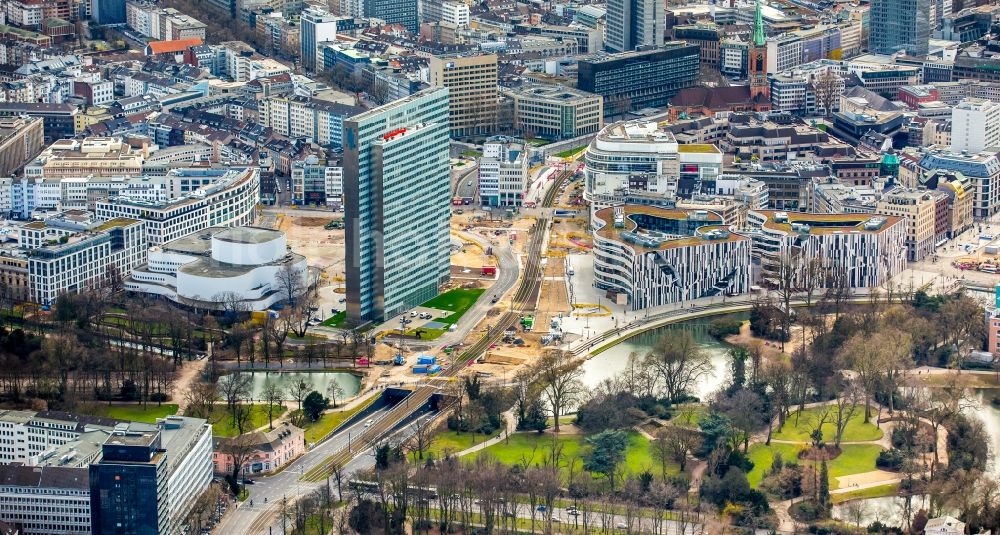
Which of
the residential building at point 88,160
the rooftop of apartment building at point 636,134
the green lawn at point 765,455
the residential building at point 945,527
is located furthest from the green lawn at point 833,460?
the residential building at point 88,160

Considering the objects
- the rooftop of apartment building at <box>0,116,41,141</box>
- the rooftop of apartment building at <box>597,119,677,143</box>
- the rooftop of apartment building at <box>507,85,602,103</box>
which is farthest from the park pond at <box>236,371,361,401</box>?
the rooftop of apartment building at <box>507,85,602,103</box>

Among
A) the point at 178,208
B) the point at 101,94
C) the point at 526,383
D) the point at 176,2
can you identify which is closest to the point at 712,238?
the point at 526,383

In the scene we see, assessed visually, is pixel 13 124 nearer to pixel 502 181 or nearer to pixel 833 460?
pixel 502 181

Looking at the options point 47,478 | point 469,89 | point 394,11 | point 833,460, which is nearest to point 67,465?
point 47,478

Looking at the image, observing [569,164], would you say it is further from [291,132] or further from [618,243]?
[618,243]

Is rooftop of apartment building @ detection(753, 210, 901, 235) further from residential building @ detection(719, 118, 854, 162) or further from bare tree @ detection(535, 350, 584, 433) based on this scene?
bare tree @ detection(535, 350, 584, 433)

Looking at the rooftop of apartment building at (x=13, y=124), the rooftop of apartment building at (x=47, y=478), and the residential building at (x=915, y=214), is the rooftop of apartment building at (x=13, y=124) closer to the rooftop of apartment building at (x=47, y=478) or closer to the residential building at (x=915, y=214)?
the residential building at (x=915, y=214)
